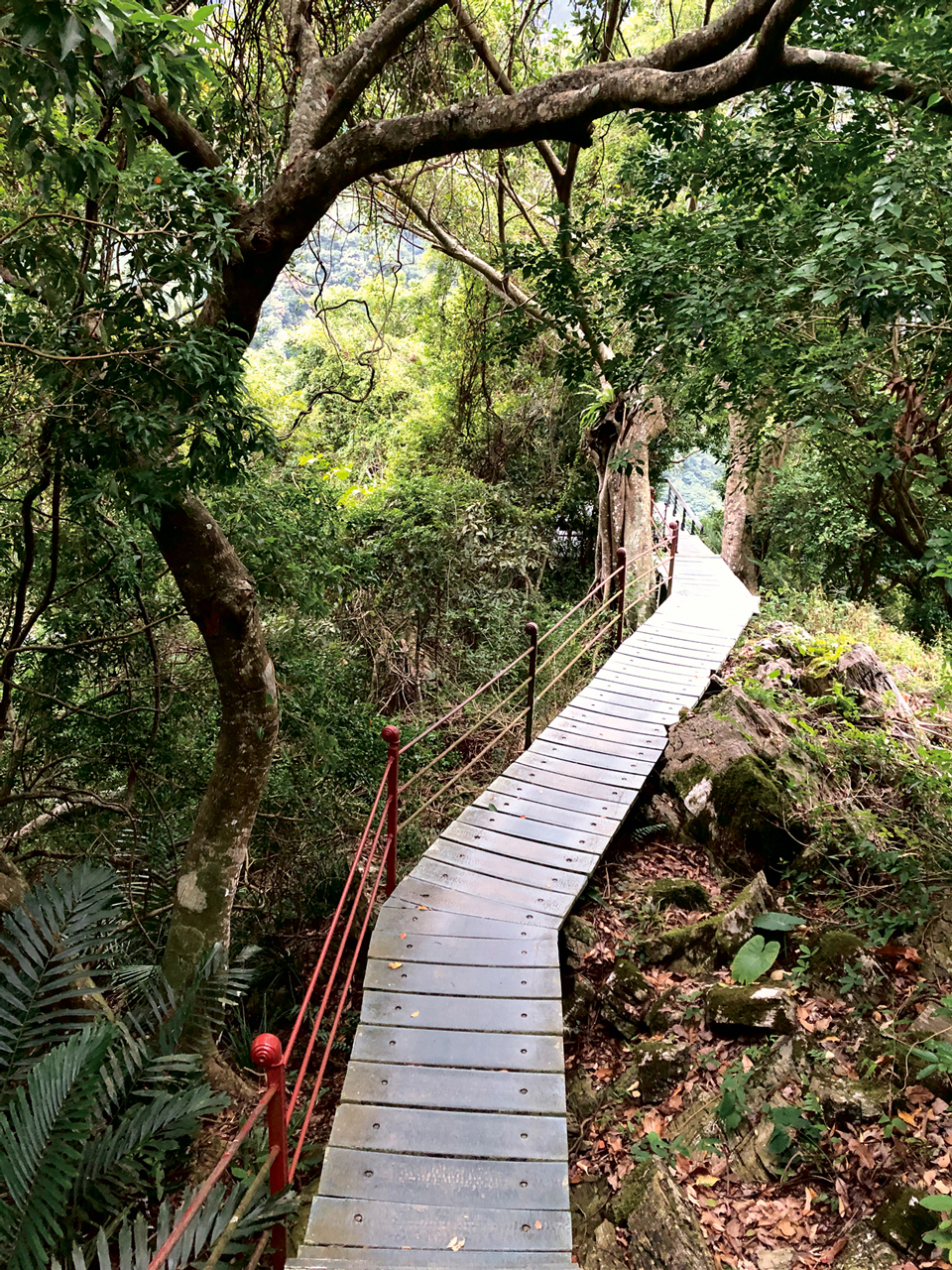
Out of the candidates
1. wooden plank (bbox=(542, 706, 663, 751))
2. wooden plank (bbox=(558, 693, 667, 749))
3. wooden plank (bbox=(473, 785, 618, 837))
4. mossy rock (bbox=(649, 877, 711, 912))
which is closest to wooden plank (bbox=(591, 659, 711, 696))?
wooden plank (bbox=(558, 693, 667, 749))

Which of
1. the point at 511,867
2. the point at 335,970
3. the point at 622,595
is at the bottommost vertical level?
the point at 511,867

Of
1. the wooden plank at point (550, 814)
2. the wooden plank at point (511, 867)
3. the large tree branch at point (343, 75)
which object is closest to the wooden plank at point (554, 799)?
the wooden plank at point (550, 814)

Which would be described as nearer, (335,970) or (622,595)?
(335,970)

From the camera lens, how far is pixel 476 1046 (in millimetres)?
3545

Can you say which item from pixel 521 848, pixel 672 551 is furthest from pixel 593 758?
pixel 672 551

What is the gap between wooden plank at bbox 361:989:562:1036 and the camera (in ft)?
12.0

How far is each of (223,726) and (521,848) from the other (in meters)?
2.08

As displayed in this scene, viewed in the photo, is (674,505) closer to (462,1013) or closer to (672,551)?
(672,551)

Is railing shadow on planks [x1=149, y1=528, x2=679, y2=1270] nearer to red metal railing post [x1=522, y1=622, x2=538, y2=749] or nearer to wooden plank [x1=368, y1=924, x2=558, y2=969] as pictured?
red metal railing post [x1=522, y1=622, x2=538, y2=749]

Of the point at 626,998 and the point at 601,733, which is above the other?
the point at 601,733

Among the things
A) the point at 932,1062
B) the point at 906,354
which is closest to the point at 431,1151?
the point at 932,1062

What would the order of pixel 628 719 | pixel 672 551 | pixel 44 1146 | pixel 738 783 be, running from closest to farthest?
1. pixel 44 1146
2. pixel 738 783
3. pixel 628 719
4. pixel 672 551

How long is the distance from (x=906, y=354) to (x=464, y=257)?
24.9ft

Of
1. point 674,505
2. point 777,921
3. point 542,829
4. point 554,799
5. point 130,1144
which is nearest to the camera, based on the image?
point 130,1144
